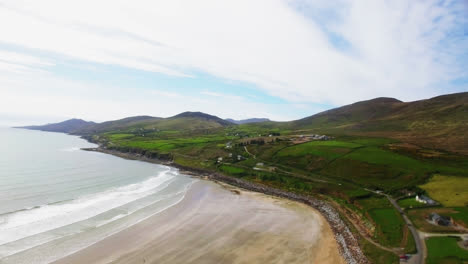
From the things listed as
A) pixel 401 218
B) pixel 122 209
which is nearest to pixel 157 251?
pixel 122 209

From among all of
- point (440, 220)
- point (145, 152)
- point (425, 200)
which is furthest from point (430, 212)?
point (145, 152)

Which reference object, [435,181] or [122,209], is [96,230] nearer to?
[122,209]

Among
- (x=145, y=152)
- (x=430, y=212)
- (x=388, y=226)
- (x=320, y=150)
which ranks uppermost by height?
(x=320, y=150)

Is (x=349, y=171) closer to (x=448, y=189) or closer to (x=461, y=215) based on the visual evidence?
(x=448, y=189)

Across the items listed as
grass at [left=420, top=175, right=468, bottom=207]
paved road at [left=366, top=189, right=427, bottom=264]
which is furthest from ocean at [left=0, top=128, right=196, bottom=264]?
grass at [left=420, top=175, right=468, bottom=207]

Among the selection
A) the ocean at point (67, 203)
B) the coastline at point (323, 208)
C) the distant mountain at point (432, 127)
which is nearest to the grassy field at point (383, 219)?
the coastline at point (323, 208)

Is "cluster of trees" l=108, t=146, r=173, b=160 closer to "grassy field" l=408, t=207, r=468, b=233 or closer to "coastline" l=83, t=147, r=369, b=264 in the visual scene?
"coastline" l=83, t=147, r=369, b=264
